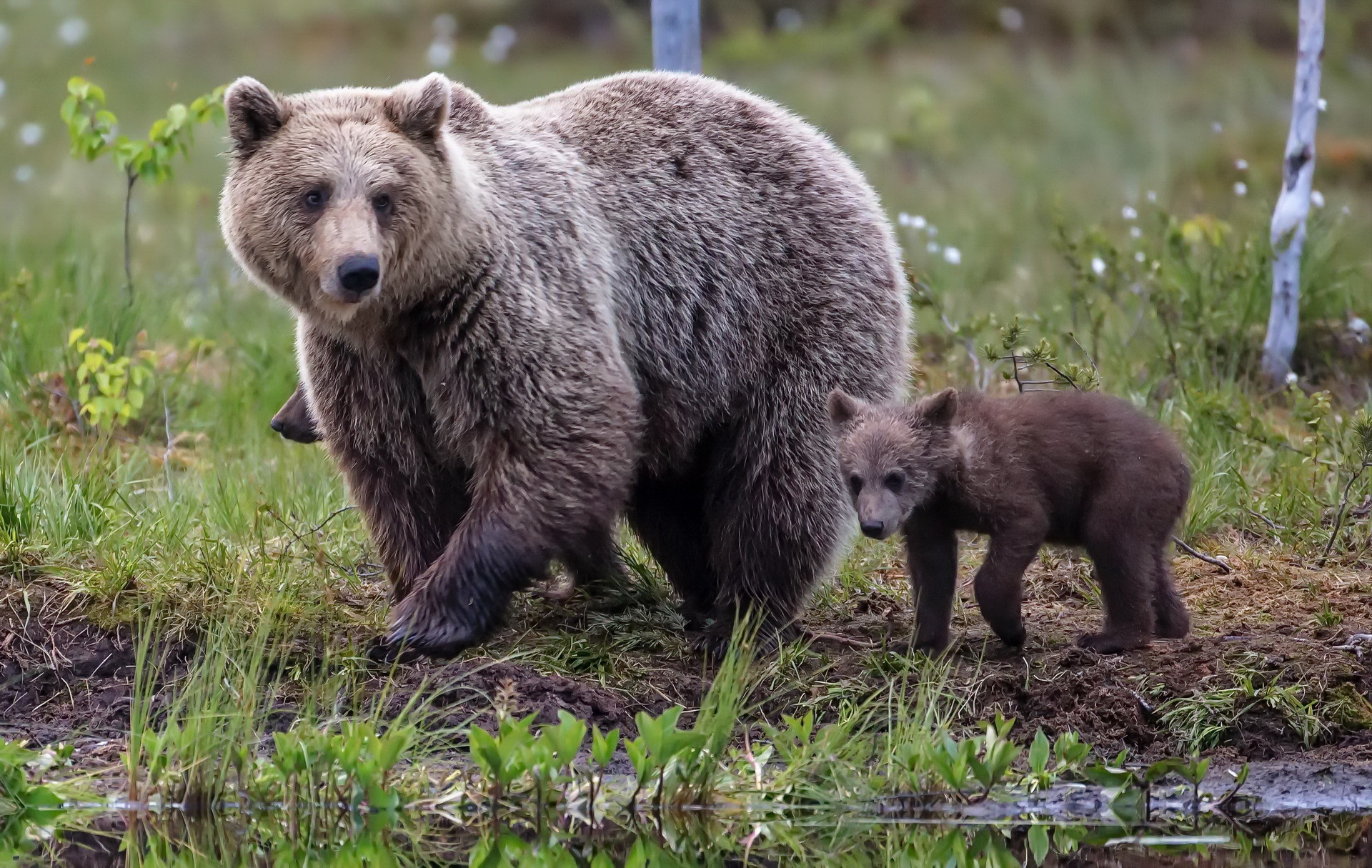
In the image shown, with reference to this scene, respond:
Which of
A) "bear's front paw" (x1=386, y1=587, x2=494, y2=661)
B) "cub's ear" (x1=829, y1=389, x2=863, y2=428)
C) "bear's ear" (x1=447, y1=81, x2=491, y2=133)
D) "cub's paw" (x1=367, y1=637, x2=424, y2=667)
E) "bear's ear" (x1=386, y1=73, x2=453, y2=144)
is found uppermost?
"bear's ear" (x1=386, y1=73, x2=453, y2=144)

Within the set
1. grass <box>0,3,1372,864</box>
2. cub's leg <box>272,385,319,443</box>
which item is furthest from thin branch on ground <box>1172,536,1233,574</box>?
cub's leg <box>272,385,319,443</box>

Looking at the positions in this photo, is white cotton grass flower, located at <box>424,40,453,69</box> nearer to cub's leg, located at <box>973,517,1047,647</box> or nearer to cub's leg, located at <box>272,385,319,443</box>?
cub's leg, located at <box>272,385,319,443</box>

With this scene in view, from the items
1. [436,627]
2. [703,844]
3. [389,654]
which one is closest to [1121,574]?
[703,844]

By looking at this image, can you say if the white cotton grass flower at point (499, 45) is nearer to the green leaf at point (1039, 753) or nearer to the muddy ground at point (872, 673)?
the muddy ground at point (872, 673)

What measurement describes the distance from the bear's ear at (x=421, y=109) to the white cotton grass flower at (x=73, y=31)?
14.4 meters

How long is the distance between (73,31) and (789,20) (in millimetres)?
7816

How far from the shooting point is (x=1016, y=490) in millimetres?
5582

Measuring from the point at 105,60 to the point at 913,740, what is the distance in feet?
56.0

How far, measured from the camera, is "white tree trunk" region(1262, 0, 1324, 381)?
786 cm

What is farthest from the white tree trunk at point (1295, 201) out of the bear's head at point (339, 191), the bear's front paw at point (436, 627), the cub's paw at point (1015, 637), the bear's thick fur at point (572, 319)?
the bear's front paw at point (436, 627)

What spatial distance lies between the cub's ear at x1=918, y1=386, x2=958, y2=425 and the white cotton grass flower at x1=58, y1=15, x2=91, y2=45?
15277 millimetres

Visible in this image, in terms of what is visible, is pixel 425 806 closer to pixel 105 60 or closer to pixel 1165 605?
pixel 1165 605

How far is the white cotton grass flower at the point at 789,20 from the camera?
2030 cm

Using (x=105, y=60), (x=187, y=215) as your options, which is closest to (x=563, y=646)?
(x=187, y=215)
